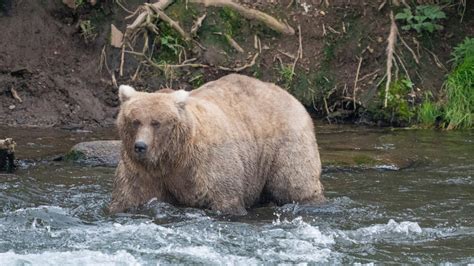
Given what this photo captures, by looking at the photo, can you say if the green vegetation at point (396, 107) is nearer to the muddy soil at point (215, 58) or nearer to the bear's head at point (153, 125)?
the muddy soil at point (215, 58)

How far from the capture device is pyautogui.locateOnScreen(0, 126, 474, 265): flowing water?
7.88 meters

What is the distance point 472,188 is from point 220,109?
260 cm

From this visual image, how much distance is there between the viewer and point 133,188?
8.80 metres

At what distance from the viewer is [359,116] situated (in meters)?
13.9

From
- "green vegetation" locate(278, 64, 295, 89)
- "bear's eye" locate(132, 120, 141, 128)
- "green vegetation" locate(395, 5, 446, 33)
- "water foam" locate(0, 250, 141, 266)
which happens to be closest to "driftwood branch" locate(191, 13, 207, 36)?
"green vegetation" locate(278, 64, 295, 89)

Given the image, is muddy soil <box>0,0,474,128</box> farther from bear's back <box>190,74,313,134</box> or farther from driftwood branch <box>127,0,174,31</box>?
bear's back <box>190,74,313,134</box>

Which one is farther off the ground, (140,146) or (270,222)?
(140,146)

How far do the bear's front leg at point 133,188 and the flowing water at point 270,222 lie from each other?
0.08 meters

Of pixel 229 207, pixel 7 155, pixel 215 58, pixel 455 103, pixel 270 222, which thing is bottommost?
pixel 270 222

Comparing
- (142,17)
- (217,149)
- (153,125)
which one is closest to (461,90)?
(142,17)

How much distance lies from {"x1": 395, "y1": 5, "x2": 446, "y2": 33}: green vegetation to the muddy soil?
15 cm

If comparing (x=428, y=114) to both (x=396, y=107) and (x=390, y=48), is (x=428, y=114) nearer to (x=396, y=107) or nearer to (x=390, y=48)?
(x=396, y=107)

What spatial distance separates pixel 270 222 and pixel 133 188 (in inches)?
44.0

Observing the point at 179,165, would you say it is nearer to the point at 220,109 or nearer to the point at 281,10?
the point at 220,109
